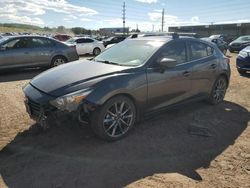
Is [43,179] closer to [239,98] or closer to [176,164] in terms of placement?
[176,164]

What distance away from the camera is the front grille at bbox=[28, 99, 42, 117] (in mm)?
3998

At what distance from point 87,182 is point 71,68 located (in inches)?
83.0

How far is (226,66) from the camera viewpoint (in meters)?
6.50

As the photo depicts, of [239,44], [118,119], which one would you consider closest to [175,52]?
[118,119]

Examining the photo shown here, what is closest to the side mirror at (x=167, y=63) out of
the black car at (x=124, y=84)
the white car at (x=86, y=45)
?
the black car at (x=124, y=84)

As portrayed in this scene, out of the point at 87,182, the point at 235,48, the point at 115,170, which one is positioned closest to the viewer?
the point at 87,182

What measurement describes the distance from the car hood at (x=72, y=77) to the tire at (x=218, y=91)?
8.91ft

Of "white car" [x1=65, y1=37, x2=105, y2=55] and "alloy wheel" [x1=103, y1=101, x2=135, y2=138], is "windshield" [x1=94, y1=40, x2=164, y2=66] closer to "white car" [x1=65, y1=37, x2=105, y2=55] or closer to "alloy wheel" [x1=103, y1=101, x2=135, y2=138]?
"alloy wheel" [x1=103, y1=101, x2=135, y2=138]

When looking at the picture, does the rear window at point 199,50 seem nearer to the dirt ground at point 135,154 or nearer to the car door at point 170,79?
the car door at point 170,79

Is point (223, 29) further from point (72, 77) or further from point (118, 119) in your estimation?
point (72, 77)

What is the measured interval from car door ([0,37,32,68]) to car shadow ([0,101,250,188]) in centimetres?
596

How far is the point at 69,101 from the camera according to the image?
3.81m

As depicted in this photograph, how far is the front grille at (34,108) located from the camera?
13.1 ft

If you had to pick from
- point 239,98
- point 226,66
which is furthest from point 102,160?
point 239,98
